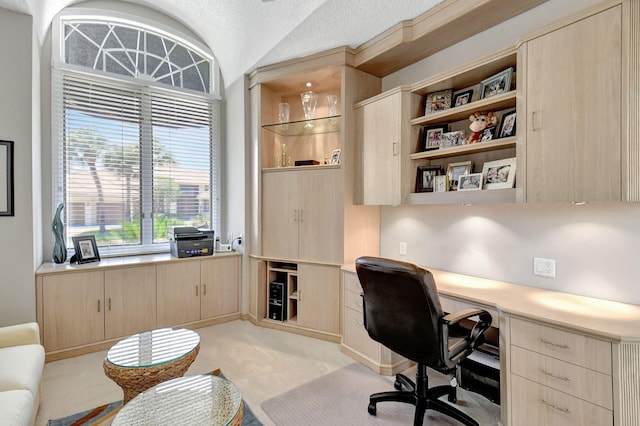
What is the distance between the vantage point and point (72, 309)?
2830 mm

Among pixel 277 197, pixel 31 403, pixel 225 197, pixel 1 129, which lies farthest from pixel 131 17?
pixel 31 403

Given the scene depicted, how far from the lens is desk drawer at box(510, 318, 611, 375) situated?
4.64 ft

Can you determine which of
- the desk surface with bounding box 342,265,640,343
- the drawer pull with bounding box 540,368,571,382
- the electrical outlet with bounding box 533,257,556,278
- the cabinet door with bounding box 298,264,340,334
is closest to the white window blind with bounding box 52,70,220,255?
the cabinet door with bounding box 298,264,340,334

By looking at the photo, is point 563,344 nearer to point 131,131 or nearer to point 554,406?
point 554,406

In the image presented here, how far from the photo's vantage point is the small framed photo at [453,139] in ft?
7.93

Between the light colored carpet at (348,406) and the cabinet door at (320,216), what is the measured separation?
111 centimetres

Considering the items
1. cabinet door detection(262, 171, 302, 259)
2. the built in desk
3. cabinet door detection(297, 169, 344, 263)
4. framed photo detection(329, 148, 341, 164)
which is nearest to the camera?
the built in desk

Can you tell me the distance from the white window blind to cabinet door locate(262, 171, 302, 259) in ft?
3.34

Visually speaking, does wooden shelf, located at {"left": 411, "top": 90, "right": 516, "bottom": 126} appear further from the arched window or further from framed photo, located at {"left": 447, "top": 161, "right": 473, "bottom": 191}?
the arched window

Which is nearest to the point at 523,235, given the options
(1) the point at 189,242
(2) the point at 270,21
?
(2) the point at 270,21

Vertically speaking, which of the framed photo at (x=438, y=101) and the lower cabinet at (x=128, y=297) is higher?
the framed photo at (x=438, y=101)

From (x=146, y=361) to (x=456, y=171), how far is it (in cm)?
246

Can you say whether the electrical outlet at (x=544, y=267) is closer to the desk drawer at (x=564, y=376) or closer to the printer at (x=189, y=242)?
the desk drawer at (x=564, y=376)

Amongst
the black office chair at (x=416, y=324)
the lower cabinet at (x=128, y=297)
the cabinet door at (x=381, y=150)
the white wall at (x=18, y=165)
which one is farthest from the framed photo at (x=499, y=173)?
the white wall at (x=18, y=165)
